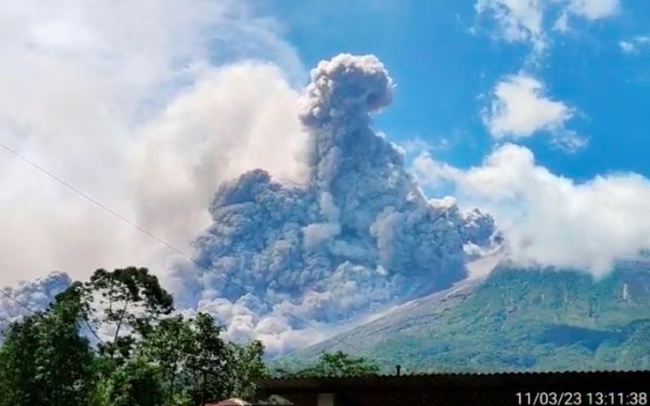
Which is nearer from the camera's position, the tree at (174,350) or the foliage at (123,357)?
the foliage at (123,357)

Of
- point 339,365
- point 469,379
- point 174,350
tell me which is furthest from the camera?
point 339,365

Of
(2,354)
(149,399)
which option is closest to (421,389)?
(149,399)

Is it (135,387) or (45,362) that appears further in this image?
(135,387)

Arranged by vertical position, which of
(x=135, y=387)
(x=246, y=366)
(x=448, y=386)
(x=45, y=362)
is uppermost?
(x=246, y=366)

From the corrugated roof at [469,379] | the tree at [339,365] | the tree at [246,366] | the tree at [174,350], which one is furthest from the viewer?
the tree at [339,365]

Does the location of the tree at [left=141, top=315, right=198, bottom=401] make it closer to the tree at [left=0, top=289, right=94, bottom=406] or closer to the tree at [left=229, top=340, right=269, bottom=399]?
the tree at [left=229, top=340, right=269, bottom=399]

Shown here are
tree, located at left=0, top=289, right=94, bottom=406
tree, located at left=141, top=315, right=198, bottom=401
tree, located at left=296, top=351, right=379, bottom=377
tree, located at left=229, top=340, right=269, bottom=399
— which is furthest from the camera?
tree, located at left=296, top=351, right=379, bottom=377

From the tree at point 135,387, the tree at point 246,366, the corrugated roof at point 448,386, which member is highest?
the tree at point 246,366

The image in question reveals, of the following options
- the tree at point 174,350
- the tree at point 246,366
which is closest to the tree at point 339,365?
the tree at point 246,366

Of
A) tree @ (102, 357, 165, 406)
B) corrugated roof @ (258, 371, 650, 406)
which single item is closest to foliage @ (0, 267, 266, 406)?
tree @ (102, 357, 165, 406)

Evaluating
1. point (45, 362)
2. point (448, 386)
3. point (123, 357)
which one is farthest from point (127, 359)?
point (448, 386)

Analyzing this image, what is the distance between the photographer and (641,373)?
1361 centimetres

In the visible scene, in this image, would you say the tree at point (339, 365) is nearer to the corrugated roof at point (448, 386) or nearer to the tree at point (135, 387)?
the tree at point (135, 387)

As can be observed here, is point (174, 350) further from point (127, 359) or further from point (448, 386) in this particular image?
point (448, 386)
